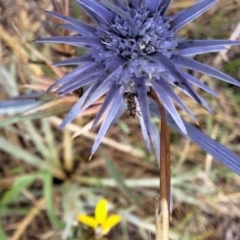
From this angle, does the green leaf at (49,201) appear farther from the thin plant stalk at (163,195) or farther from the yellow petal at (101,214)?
the thin plant stalk at (163,195)

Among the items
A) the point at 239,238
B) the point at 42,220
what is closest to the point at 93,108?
the point at 42,220

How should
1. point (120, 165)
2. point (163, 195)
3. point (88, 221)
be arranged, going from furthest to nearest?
point (120, 165)
point (88, 221)
point (163, 195)

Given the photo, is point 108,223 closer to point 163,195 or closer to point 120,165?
point 120,165

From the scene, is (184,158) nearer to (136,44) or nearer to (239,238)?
(239,238)

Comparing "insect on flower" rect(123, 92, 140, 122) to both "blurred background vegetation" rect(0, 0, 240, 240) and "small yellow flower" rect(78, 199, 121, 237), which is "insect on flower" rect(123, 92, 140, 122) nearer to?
"small yellow flower" rect(78, 199, 121, 237)

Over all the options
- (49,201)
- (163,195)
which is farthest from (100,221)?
(163,195)

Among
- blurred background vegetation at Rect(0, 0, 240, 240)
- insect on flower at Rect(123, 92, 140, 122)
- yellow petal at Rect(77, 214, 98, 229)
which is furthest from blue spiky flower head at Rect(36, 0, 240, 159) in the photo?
blurred background vegetation at Rect(0, 0, 240, 240)
